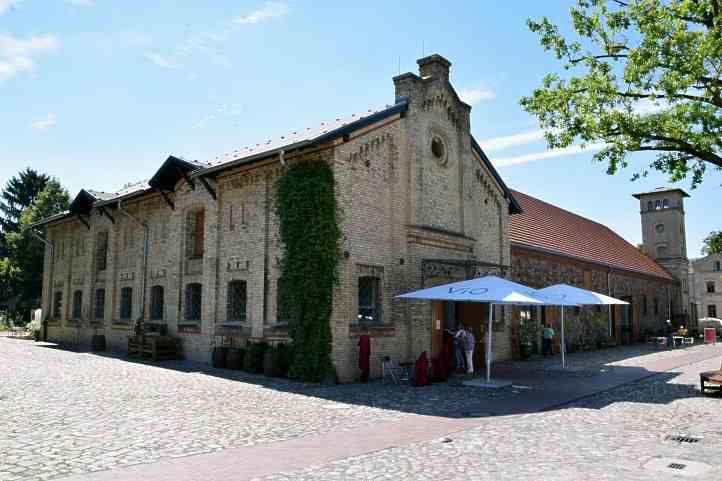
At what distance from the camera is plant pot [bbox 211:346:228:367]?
16906mm

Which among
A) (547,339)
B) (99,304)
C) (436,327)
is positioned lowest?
(547,339)

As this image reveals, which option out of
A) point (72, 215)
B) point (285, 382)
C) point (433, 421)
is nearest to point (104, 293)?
point (72, 215)

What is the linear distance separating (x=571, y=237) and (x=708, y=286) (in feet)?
155

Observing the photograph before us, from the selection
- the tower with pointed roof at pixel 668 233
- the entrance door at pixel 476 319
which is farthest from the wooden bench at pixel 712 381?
the tower with pointed roof at pixel 668 233

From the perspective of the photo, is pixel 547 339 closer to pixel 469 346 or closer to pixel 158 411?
pixel 469 346

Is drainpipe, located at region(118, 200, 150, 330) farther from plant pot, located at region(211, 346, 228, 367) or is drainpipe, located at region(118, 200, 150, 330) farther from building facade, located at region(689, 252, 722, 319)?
building facade, located at region(689, 252, 722, 319)

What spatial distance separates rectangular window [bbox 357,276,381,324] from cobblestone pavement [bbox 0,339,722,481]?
2278 mm

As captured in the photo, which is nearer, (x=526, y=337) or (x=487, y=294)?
(x=487, y=294)

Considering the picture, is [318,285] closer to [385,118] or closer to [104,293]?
[385,118]

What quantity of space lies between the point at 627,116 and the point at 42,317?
28062 millimetres

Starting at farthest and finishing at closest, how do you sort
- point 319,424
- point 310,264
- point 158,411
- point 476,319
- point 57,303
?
point 57,303, point 476,319, point 310,264, point 158,411, point 319,424

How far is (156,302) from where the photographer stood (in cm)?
2150

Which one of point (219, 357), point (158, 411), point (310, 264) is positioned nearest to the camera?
point (158, 411)

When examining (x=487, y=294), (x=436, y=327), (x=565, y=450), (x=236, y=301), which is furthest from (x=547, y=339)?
(x=565, y=450)
